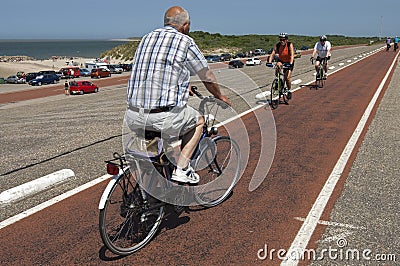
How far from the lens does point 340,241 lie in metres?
4.28

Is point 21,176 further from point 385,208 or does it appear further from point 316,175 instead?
point 385,208

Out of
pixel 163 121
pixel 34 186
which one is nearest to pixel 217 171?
pixel 163 121

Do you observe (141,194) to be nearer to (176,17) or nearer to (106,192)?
(106,192)

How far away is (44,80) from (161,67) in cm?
5032

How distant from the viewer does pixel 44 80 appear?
1972 inches

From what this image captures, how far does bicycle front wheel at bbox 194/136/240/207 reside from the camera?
517 cm

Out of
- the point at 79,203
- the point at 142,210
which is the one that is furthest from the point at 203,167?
the point at 79,203

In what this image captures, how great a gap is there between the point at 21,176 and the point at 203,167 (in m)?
3.23

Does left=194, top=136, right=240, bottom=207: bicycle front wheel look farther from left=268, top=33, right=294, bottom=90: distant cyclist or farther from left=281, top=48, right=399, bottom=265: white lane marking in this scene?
left=268, top=33, right=294, bottom=90: distant cyclist

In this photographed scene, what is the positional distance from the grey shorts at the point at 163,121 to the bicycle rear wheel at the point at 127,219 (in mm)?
474

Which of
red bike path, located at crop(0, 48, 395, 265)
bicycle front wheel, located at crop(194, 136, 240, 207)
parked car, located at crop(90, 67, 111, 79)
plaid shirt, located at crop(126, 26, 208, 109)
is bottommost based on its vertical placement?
parked car, located at crop(90, 67, 111, 79)

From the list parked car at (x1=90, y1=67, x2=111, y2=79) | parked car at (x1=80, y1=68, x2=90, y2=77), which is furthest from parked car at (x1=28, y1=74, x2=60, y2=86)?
parked car at (x1=80, y1=68, x2=90, y2=77)

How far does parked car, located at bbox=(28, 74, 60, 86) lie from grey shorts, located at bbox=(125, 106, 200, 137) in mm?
49433

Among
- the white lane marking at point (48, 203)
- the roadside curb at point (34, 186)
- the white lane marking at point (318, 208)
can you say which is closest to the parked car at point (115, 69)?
the white lane marking at point (318, 208)
